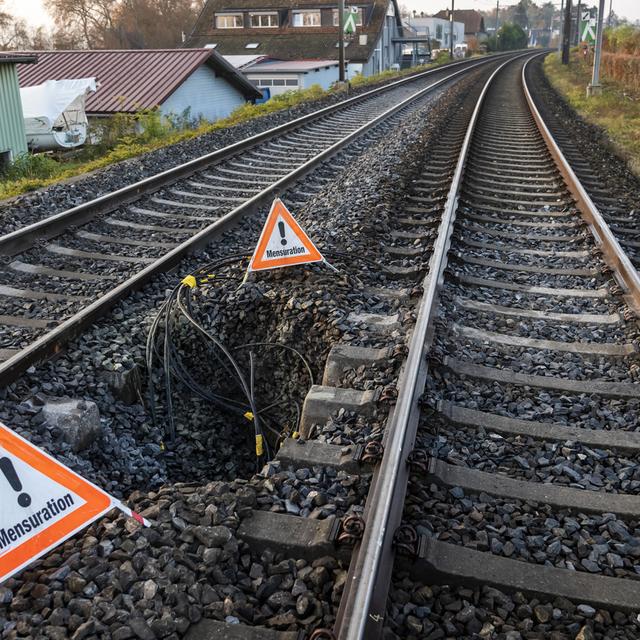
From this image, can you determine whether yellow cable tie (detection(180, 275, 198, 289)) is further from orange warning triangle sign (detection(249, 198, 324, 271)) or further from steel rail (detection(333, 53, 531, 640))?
steel rail (detection(333, 53, 531, 640))

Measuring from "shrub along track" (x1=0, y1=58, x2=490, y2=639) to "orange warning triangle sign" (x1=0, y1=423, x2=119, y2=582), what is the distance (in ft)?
0.37

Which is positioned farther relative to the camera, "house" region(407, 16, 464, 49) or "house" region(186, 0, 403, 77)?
"house" region(407, 16, 464, 49)

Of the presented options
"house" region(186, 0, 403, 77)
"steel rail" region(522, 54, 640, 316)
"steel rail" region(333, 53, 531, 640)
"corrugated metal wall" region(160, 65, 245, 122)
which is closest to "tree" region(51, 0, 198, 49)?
"house" region(186, 0, 403, 77)

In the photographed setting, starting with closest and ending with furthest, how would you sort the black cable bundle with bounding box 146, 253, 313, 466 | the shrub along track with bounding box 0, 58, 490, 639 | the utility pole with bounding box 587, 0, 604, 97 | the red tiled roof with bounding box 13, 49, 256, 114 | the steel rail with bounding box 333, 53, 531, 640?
the steel rail with bounding box 333, 53, 531, 640, the shrub along track with bounding box 0, 58, 490, 639, the black cable bundle with bounding box 146, 253, 313, 466, the utility pole with bounding box 587, 0, 604, 97, the red tiled roof with bounding box 13, 49, 256, 114

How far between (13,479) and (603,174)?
9.47m

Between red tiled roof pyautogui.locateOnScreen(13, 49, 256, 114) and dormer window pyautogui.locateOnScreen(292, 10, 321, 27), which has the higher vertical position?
dormer window pyautogui.locateOnScreen(292, 10, 321, 27)

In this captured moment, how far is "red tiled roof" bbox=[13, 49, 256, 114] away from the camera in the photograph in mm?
24219

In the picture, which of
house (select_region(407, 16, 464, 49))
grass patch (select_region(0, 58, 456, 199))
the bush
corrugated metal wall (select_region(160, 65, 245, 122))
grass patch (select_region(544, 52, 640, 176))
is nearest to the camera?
grass patch (select_region(0, 58, 456, 199))

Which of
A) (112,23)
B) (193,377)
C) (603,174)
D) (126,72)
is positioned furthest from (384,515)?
(112,23)

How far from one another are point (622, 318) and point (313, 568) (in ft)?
10.2

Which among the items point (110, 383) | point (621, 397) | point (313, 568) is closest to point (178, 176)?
point (110, 383)

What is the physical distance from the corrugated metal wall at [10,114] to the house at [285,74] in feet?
90.0

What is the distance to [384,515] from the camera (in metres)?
2.66

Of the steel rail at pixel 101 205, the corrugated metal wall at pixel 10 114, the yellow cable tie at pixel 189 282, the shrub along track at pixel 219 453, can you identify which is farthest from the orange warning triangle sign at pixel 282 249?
the corrugated metal wall at pixel 10 114
